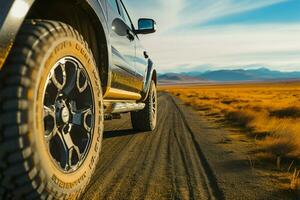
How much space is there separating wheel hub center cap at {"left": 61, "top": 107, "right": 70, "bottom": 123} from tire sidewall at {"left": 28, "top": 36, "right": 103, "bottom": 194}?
1.09 ft

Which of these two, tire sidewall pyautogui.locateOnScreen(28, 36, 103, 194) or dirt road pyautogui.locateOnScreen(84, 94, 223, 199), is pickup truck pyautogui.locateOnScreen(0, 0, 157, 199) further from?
dirt road pyautogui.locateOnScreen(84, 94, 223, 199)

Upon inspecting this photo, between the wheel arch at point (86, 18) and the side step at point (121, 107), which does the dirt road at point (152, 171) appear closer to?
the side step at point (121, 107)

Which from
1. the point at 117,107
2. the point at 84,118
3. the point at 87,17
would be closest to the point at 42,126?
the point at 84,118

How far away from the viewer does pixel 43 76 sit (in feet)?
7.04

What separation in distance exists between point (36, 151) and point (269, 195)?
2.33 meters

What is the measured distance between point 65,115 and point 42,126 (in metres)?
0.47

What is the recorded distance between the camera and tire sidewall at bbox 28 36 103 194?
2.01 m

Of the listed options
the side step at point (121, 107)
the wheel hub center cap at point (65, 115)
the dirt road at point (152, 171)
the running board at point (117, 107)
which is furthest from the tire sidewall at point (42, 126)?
the side step at point (121, 107)

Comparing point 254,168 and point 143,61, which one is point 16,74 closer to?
point 254,168

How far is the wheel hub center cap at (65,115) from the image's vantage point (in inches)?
99.4

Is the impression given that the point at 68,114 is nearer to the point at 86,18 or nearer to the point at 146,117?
the point at 86,18

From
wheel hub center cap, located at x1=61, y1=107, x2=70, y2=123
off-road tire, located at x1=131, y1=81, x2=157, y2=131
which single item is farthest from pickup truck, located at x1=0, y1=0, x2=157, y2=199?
off-road tire, located at x1=131, y1=81, x2=157, y2=131

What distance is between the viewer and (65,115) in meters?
2.56

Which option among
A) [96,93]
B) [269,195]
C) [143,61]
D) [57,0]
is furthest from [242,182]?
[143,61]
